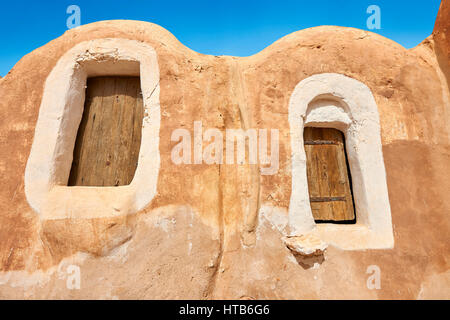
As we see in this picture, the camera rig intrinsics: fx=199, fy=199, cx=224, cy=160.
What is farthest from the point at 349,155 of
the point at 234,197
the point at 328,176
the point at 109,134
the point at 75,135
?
the point at 75,135

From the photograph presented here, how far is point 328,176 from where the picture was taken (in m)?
2.72

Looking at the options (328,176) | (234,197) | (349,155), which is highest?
(349,155)

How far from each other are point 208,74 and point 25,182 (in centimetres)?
248

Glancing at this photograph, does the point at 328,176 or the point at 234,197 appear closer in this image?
the point at 234,197

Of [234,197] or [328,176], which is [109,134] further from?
[328,176]

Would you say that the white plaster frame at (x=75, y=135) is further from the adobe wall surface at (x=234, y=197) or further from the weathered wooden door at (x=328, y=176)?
the weathered wooden door at (x=328, y=176)

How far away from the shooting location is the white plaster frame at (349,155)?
7.46ft

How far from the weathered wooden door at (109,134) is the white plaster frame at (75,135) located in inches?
3.9

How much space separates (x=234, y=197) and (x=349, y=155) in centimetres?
166

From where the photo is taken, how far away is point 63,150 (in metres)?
2.41

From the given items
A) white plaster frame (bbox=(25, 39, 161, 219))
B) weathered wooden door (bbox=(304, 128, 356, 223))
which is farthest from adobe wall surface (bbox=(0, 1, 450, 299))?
weathered wooden door (bbox=(304, 128, 356, 223))

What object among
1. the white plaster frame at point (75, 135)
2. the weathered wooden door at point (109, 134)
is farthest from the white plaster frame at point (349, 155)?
the weathered wooden door at point (109, 134)

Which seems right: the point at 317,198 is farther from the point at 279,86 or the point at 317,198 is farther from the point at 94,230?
the point at 94,230

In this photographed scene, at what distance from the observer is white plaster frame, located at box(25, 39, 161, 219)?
2121 mm
